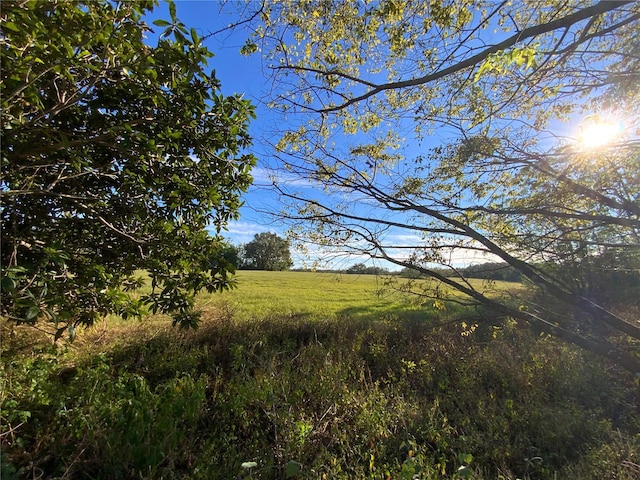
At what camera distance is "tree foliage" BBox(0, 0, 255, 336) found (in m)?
1.88

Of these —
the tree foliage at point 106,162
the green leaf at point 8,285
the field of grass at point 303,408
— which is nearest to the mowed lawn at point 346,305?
the field of grass at point 303,408

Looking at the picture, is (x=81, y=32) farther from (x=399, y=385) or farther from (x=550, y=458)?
(x=550, y=458)

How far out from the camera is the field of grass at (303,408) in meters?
2.74

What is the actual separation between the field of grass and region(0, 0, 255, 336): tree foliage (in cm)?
108

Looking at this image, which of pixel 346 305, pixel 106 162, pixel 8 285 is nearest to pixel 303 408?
pixel 8 285

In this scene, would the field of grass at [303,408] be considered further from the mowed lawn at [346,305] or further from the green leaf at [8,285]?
the green leaf at [8,285]

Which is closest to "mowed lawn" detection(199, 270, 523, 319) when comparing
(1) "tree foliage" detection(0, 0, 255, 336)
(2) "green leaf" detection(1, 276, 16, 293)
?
(1) "tree foliage" detection(0, 0, 255, 336)

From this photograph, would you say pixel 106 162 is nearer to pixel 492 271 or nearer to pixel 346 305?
pixel 492 271

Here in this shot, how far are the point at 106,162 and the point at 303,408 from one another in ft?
12.1

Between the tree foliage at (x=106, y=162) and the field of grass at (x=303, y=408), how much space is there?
108 centimetres

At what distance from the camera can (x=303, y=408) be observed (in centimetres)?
380

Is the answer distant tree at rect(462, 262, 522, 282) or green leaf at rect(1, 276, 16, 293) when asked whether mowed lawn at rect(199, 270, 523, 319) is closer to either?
distant tree at rect(462, 262, 522, 282)

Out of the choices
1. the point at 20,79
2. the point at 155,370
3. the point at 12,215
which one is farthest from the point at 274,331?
the point at 20,79

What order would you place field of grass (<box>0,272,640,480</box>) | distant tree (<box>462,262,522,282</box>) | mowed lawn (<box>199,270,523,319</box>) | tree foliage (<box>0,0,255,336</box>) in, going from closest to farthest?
tree foliage (<box>0,0,255,336</box>)
field of grass (<box>0,272,640,480</box>)
distant tree (<box>462,262,522,282</box>)
mowed lawn (<box>199,270,523,319</box>)
